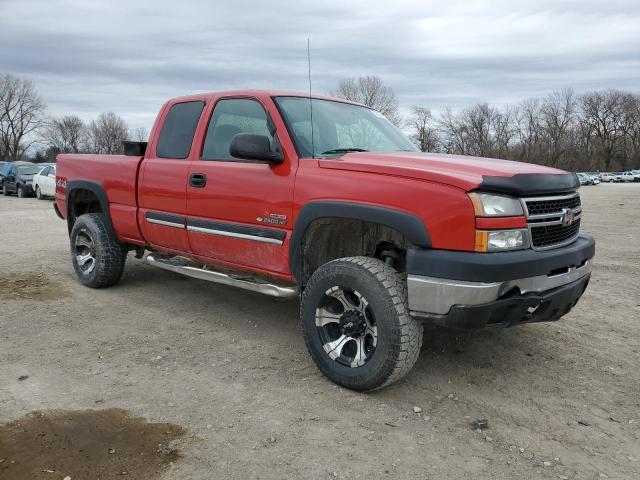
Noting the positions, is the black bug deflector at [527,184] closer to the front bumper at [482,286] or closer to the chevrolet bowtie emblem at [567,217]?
the chevrolet bowtie emblem at [567,217]

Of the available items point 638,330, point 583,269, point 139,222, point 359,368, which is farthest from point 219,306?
point 638,330

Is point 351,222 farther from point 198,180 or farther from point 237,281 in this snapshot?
point 198,180

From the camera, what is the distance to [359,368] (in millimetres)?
3502

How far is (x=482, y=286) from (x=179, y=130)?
3.25 metres

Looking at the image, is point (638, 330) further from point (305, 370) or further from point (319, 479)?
point (319, 479)

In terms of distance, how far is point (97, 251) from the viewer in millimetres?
5828

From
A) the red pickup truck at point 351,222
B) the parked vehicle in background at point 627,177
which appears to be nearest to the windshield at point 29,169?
the red pickup truck at point 351,222

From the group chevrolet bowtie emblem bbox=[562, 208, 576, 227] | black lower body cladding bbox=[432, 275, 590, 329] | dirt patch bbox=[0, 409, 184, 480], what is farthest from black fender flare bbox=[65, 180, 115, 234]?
chevrolet bowtie emblem bbox=[562, 208, 576, 227]

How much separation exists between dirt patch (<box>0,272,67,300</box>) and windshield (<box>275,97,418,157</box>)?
3.33 meters

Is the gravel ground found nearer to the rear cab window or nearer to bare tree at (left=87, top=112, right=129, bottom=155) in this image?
the rear cab window

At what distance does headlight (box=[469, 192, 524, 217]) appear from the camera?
3096 millimetres

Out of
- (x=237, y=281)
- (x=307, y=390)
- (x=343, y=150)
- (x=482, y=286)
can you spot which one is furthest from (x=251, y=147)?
(x=482, y=286)

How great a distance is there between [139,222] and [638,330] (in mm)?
4661

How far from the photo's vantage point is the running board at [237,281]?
13.4 ft
